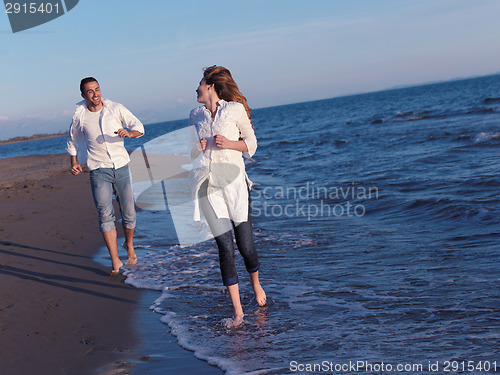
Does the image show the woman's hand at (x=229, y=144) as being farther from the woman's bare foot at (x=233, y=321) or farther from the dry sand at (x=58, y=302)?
the dry sand at (x=58, y=302)

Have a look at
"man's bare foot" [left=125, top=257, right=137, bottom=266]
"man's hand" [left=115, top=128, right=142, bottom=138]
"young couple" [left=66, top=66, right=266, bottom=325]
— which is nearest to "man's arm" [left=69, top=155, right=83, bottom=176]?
"man's hand" [left=115, top=128, right=142, bottom=138]

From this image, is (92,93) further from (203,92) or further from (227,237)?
(227,237)

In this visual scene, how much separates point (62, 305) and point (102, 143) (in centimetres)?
169

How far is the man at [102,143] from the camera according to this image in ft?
16.1

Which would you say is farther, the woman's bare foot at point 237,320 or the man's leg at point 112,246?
the man's leg at point 112,246

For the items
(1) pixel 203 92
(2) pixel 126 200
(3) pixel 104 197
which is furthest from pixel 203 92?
(2) pixel 126 200

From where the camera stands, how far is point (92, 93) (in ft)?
15.7

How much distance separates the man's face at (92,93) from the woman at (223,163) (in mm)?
1662

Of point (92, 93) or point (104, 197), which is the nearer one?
point (92, 93)

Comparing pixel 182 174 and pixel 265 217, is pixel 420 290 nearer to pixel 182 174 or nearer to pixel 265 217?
pixel 265 217

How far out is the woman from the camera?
356cm

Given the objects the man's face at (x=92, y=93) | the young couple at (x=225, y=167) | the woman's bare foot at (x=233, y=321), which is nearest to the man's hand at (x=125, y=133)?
the man's face at (x=92, y=93)

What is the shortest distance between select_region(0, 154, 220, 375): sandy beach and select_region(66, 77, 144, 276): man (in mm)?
619

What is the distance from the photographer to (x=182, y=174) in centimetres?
1423
